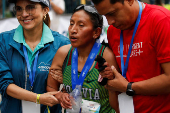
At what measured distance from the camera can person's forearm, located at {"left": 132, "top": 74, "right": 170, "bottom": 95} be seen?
6.80ft

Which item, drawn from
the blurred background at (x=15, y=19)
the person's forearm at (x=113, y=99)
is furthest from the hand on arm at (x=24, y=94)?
the blurred background at (x=15, y=19)

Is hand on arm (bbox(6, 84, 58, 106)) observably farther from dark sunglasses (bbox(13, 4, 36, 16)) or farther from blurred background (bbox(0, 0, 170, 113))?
blurred background (bbox(0, 0, 170, 113))

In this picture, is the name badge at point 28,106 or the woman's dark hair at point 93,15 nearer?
the woman's dark hair at point 93,15

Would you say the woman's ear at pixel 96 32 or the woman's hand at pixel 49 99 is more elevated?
the woman's ear at pixel 96 32

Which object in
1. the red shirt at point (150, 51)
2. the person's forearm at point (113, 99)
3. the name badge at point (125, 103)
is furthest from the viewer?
the person's forearm at point (113, 99)

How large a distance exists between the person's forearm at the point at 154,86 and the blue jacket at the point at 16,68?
50.2 inches

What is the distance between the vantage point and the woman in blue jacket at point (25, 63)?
2.88 m

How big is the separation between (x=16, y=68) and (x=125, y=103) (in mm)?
1453

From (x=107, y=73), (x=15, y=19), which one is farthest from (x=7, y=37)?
(x=15, y=19)

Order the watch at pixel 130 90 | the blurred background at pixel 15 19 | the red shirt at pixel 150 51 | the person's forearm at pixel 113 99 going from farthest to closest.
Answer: the blurred background at pixel 15 19 < the person's forearm at pixel 113 99 < the watch at pixel 130 90 < the red shirt at pixel 150 51

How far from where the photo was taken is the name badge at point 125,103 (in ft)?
7.56

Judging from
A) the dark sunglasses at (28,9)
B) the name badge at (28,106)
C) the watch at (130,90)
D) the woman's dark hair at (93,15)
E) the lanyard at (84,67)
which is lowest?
the name badge at (28,106)

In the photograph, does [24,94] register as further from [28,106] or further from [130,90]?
[130,90]

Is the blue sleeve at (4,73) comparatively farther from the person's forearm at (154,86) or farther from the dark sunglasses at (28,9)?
the person's forearm at (154,86)
